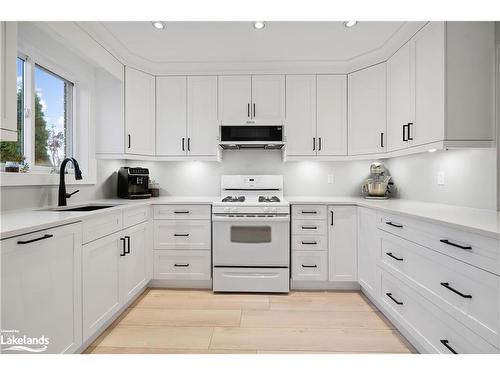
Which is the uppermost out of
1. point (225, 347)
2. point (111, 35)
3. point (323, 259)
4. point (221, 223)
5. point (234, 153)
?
point (111, 35)

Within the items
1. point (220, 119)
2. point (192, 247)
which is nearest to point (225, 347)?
point (192, 247)

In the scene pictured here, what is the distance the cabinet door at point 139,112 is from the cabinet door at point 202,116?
0.43m

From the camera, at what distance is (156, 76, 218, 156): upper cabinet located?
287 cm

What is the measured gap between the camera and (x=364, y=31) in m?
2.23

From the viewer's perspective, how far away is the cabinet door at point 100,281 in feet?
5.25

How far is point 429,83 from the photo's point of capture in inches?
75.4

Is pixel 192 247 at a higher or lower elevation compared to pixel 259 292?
higher

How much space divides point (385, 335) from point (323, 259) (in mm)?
848

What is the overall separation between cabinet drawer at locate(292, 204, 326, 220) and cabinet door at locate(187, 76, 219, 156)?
1.15 m

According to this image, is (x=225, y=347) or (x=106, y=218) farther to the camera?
(x=106, y=218)

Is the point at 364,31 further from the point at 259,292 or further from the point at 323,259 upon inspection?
the point at 259,292

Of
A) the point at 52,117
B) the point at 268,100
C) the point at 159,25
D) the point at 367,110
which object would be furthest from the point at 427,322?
the point at 52,117

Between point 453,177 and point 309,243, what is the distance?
1380 mm

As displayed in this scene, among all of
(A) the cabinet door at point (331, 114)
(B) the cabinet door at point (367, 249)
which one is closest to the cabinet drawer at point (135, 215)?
(A) the cabinet door at point (331, 114)
